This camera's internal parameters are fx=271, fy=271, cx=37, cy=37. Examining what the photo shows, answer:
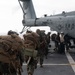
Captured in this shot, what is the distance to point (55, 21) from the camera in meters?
21.1

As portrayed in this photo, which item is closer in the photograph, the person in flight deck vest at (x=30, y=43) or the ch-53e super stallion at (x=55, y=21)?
the person in flight deck vest at (x=30, y=43)

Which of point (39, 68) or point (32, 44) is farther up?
point (32, 44)

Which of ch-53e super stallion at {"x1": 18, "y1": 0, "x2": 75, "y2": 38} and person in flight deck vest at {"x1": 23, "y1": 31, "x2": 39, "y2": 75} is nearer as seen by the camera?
person in flight deck vest at {"x1": 23, "y1": 31, "x2": 39, "y2": 75}

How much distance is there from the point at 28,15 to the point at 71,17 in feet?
23.5

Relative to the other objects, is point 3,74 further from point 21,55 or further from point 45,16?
point 45,16

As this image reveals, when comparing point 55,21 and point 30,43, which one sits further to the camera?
point 55,21

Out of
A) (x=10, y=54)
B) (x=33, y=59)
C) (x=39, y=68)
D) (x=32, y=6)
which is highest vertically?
(x=32, y=6)

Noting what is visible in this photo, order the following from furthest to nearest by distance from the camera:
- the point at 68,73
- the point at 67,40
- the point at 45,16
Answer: the point at 45,16, the point at 67,40, the point at 68,73

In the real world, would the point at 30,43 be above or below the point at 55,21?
below

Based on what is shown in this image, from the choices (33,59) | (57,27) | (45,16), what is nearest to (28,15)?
(45,16)

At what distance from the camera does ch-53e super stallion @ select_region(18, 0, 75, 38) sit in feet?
65.5

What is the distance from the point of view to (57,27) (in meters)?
20.8

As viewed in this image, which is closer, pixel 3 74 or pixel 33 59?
pixel 3 74

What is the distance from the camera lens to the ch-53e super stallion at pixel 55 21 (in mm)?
19953
